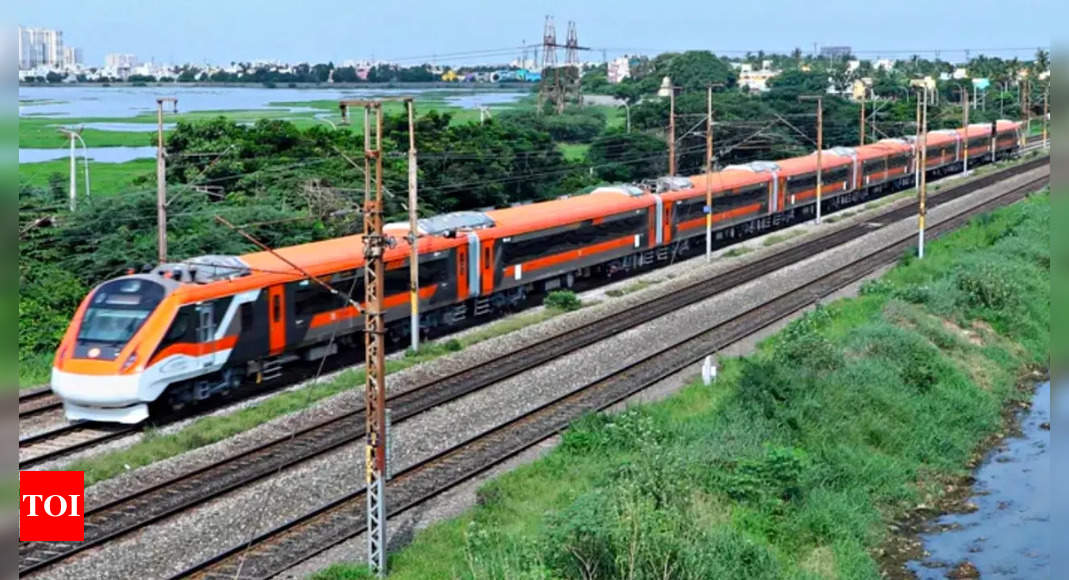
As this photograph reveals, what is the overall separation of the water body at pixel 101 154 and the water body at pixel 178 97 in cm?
962

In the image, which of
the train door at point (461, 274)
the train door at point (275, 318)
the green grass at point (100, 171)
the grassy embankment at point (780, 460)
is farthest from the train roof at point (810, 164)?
the train door at point (275, 318)

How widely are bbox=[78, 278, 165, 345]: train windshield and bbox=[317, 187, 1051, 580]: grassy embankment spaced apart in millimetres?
7374

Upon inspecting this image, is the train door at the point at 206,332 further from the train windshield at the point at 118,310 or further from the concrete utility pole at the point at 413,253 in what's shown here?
the concrete utility pole at the point at 413,253

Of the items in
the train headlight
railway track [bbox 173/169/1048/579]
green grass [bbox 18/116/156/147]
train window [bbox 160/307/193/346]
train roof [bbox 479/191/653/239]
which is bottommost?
railway track [bbox 173/169/1048/579]

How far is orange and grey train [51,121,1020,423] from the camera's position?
22609 millimetres

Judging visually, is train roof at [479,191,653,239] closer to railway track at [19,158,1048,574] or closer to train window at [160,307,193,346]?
railway track at [19,158,1048,574]

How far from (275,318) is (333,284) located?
1.96 meters

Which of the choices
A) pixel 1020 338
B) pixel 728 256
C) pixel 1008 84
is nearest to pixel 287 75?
pixel 1008 84

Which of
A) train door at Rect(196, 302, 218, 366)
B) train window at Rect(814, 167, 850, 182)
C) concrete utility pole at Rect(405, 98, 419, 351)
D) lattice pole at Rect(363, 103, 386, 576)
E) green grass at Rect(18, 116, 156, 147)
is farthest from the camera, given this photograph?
green grass at Rect(18, 116, 156, 147)

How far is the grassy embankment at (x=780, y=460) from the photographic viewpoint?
15656mm

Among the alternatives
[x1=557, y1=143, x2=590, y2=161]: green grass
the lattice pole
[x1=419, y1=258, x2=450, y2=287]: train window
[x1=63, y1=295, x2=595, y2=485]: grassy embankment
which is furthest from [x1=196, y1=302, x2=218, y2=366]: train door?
[x1=557, y1=143, x2=590, y2=161]: green grass

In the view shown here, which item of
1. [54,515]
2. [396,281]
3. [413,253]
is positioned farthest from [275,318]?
[54,515]

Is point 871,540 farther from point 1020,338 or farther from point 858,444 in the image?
point 1020,338

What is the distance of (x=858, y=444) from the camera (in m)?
23.6
